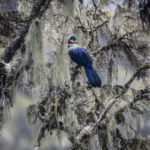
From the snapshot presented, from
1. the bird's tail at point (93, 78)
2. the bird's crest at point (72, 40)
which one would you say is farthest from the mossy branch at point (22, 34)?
the bird's tail at point (93, 78)

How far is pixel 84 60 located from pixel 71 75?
30cm

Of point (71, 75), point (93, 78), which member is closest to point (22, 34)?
point (71, 75)

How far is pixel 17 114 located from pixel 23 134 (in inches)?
37.2

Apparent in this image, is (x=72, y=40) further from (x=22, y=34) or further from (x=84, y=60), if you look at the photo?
(x=22, y=34)

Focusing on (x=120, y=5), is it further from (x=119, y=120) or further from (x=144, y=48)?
(x=119, y=120)

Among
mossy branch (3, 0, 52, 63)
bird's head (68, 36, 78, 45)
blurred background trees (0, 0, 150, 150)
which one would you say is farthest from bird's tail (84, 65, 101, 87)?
mossy branch (3, 0, 52, 63)

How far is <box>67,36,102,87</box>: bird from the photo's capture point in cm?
271

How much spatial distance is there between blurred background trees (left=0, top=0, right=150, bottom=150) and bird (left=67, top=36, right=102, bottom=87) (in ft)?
0.59

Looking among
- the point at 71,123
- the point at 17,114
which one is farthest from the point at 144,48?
the point at 17,114

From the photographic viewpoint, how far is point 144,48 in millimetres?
3174

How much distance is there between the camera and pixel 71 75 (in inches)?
112

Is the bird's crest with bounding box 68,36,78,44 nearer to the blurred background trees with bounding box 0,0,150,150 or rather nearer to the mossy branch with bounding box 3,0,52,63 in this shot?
the blurred background trees with bounding box 0,0,150,150

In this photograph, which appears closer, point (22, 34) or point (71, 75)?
point (22, 34)

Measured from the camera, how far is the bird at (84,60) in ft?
8.88
